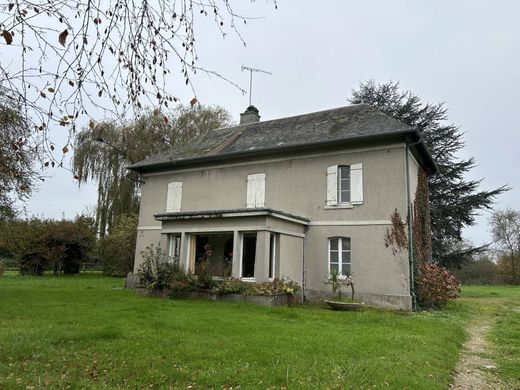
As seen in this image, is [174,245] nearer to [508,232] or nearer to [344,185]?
[344,185]

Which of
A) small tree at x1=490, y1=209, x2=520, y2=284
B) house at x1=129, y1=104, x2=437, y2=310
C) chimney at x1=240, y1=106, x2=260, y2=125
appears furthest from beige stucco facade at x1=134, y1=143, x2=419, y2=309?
small tree at x1=490, y1=209, x2=520, y2=284

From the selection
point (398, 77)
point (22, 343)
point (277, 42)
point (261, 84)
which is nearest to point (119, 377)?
point (22, 343)

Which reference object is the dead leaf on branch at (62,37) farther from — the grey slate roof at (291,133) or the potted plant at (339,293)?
the grey slate roof at (291,133)

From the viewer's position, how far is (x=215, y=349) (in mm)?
5934

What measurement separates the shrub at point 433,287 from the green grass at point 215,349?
10.3 ft

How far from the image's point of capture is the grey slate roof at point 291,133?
14180 mm

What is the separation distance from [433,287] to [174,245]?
927 cm

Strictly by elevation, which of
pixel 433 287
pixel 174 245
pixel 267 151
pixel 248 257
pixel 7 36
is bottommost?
pixel 433 287

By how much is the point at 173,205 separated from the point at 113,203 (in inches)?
367

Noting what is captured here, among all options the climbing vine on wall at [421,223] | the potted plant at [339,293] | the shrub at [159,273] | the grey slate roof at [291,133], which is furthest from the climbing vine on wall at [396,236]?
the shrub at [159,273]

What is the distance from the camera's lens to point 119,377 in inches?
184

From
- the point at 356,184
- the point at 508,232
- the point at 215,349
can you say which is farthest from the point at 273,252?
the point at 508,232

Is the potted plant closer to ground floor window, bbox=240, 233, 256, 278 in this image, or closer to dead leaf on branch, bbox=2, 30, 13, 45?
ground floor window, bbox=240, 233, 256, 278

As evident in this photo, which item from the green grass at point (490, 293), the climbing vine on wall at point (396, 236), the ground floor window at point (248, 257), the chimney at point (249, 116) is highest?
the chimney at point (249, 116)
